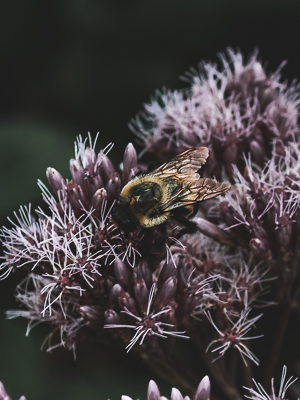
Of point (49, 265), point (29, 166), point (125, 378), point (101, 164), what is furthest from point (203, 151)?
point (125, 378)

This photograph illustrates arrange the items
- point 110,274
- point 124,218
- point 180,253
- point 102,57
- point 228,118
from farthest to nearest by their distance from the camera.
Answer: point 102,57 → point 228,118 → point 180,253 → point 110,274 → point 124,218

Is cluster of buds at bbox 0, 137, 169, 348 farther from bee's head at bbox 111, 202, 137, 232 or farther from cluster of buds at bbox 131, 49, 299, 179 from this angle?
cluster of buds at bbox 131, 49, 299, 179

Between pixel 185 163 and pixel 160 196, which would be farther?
pixel 185 163

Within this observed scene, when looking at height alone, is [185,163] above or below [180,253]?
above

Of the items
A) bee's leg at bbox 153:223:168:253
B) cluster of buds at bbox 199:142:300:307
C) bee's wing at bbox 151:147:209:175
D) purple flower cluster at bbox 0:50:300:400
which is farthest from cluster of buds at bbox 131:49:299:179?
bee's leg at bbox 153:223:168:253

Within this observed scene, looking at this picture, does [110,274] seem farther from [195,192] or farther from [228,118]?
[228,118]

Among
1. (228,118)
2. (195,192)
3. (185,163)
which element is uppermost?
(228,118)

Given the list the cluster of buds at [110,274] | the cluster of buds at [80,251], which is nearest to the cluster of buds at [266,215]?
the cluster of buds at [110,274]

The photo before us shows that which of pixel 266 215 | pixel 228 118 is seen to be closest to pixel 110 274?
pixel 266 215
